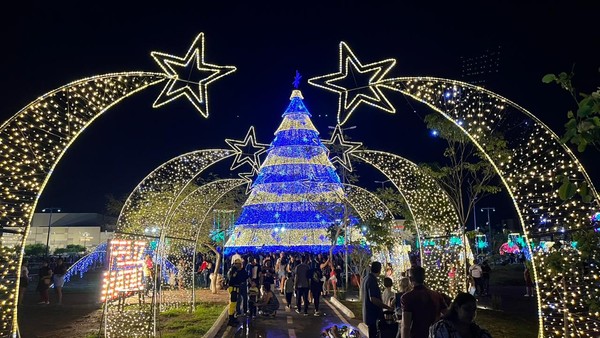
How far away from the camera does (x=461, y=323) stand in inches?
141

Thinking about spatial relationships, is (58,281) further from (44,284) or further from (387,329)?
(387,329)

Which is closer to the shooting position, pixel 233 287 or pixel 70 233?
pixel 233 287

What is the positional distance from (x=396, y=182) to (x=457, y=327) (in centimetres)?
949

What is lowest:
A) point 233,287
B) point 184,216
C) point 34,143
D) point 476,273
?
point 233,287

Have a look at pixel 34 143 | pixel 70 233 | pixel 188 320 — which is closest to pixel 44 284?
pixel 188 320

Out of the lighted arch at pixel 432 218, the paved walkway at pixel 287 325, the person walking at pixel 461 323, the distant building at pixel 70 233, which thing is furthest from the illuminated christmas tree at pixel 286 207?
the distant building at pixel 70 233

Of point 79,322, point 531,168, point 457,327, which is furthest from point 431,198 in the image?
point 79,322

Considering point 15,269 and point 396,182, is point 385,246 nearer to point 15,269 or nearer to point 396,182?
point 396,182

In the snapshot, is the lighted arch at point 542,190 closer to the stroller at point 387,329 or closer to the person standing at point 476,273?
the stroller at point 387,329

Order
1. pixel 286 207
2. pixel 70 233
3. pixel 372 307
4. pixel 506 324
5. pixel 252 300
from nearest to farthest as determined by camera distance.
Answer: pixel 372 307, pixel 506 324, pixel 252 300, pixel 286 207, pixel 70 233

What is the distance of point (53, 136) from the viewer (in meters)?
7.10

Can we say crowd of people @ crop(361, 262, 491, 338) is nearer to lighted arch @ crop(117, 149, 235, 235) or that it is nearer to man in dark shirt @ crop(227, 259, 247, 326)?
man in dark shirt @ crop(227, 259, 247, 326)

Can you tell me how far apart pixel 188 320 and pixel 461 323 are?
1098 cm

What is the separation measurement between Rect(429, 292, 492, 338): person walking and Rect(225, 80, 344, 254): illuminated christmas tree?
28.4m
